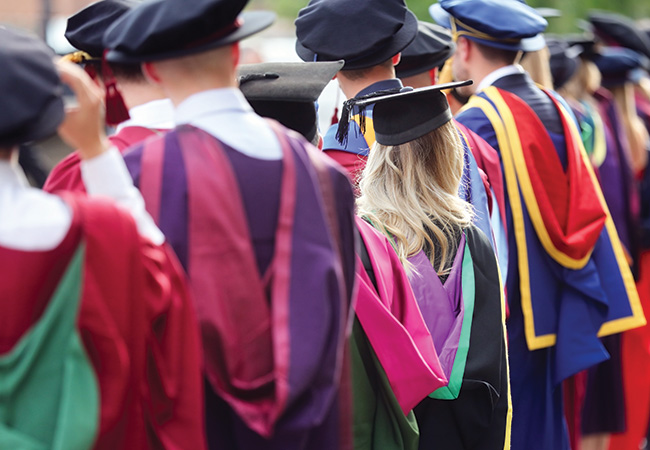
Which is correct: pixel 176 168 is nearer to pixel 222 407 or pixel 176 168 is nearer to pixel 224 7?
pixel 224 7

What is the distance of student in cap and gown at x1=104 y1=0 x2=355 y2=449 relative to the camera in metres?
2.01

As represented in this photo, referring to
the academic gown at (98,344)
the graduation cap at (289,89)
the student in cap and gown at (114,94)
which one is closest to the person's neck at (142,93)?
the student in cap and gown at (114,94)

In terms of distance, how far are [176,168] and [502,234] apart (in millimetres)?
2391

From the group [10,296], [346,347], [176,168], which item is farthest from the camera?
[346,347]

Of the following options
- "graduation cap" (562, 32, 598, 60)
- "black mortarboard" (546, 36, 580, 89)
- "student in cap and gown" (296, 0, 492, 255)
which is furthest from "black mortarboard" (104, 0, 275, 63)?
Answer: "graduation cap" (562, 32, 598, 60)

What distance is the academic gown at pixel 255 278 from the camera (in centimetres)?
200

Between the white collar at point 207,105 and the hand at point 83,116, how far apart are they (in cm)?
27

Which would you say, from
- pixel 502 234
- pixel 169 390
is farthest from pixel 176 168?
pixel 502 234

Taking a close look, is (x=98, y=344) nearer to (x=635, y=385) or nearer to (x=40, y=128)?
(x=40, y=128)

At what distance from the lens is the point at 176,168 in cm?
207

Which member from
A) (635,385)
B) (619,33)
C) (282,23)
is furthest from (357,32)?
(282,23)

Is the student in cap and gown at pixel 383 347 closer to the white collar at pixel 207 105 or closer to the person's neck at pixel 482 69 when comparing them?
the white collar at pixel 207 105

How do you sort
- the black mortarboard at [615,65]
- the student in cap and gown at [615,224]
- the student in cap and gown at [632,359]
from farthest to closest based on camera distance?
the black mortarboard at [615,65]
the student in cap and gown at [632,359]
the student in cap and gown at [615,224]

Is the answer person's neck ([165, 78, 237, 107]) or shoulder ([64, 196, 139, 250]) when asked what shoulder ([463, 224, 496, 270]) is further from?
shoulder ([64, 196, 139, 250])
